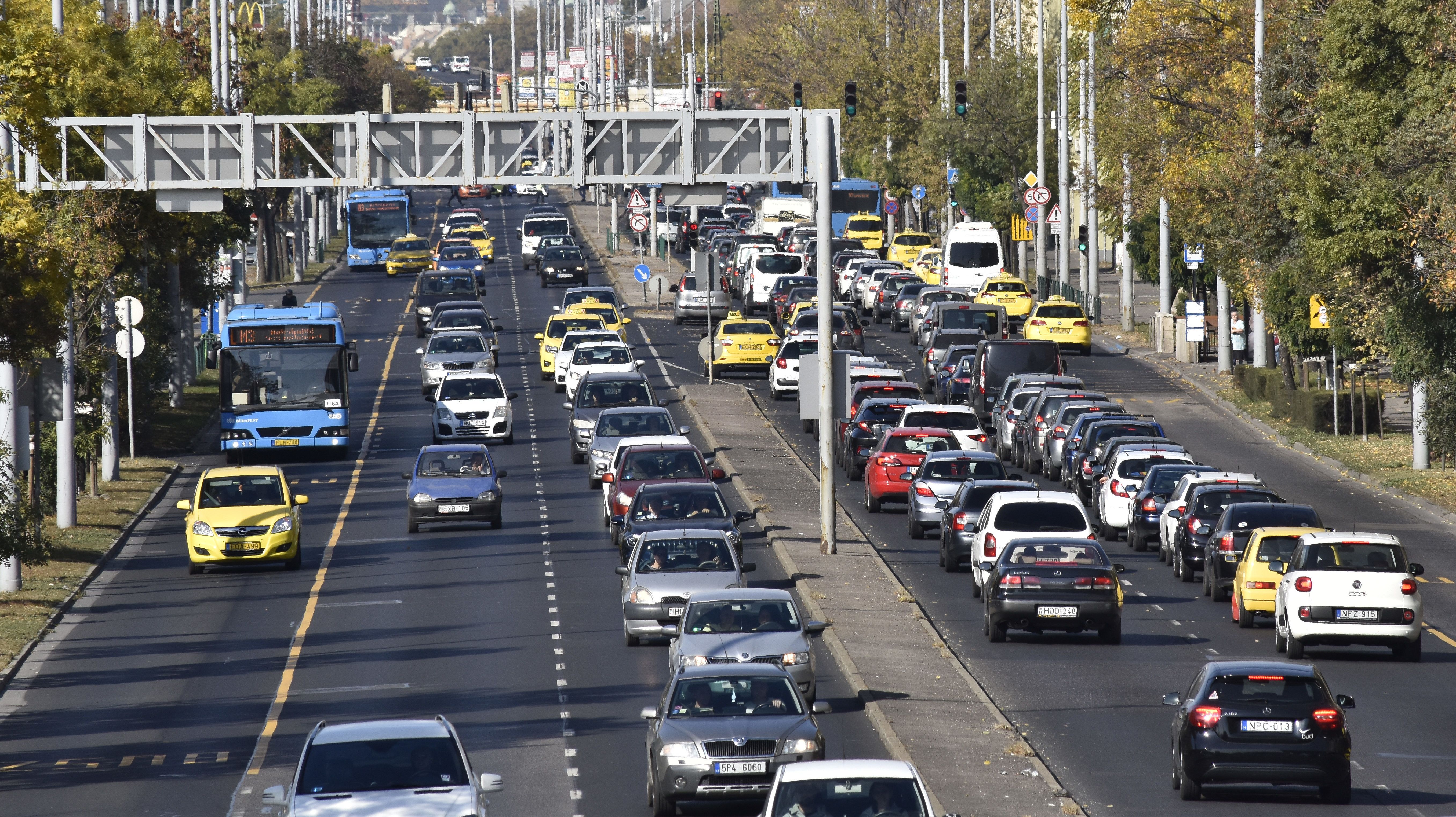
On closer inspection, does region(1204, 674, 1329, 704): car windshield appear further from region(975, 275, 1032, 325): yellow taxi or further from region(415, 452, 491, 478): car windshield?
region(975, 275, 1032, 325): yellow taxi

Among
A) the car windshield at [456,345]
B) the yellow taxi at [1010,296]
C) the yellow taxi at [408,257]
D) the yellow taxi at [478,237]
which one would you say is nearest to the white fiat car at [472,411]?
the car windshield at [456,345]

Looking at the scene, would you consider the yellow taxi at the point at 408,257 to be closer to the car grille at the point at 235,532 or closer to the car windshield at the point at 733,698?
the car grille at the point at 235,532

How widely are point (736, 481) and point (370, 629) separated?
14029 millimetres

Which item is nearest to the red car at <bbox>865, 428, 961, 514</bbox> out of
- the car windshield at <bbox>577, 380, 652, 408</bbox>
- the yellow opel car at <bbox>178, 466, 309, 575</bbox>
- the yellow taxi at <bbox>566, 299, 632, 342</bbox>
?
the car windshield at <bbox>577, 380, 652, 408</bbox>

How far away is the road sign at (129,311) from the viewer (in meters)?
43.9

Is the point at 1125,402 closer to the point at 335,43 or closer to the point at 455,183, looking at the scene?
the point at 455,183

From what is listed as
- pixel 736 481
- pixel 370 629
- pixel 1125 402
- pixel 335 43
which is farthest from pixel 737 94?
pixel 370 629

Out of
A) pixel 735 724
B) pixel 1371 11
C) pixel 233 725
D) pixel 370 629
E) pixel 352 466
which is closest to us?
pixel 735 724

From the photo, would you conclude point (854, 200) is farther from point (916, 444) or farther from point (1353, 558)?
point (1353, 558)

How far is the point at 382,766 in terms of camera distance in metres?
15.2

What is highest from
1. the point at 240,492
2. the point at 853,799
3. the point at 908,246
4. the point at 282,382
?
the point at 908,246

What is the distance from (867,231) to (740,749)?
7480 cm

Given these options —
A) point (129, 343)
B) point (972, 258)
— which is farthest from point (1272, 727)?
point (972, 258)

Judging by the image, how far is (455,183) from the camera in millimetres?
38594
